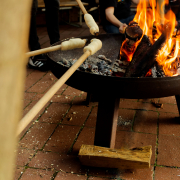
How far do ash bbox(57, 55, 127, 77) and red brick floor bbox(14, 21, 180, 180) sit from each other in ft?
1.56

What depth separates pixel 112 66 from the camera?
72.2 inches

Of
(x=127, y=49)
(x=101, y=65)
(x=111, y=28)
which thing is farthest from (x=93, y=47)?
(x=111, y=28)

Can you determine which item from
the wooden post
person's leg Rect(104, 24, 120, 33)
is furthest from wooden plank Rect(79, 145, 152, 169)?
person's leg Rect(104, 24, 120, 33)

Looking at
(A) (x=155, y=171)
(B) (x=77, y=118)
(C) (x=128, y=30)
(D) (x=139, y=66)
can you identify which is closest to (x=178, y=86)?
(D) (x=139, y=66)

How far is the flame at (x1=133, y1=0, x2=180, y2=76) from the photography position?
62.9 inches

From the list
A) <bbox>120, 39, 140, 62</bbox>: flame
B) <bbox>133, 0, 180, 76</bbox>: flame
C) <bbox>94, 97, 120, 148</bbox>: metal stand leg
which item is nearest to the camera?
<bbox>94, 97, 120, 148</bbox>: metal stand leg

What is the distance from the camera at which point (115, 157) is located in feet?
4.34

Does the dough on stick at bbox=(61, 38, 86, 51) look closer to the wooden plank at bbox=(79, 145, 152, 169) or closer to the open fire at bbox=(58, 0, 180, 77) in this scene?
the open fire at bbox=(58, 0, 180, 77)

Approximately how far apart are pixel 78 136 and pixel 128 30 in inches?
36.5

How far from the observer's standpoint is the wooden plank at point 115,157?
4.30 feet

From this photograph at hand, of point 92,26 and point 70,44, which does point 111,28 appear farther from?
point 70,44

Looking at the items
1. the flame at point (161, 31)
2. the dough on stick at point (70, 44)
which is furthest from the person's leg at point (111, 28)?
the dough on stick at point (70, 44)

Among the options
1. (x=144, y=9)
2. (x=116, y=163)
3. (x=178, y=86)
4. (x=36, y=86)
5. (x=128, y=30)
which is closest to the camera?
(x=178, y=86)

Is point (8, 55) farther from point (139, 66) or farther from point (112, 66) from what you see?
point (112, 66)
